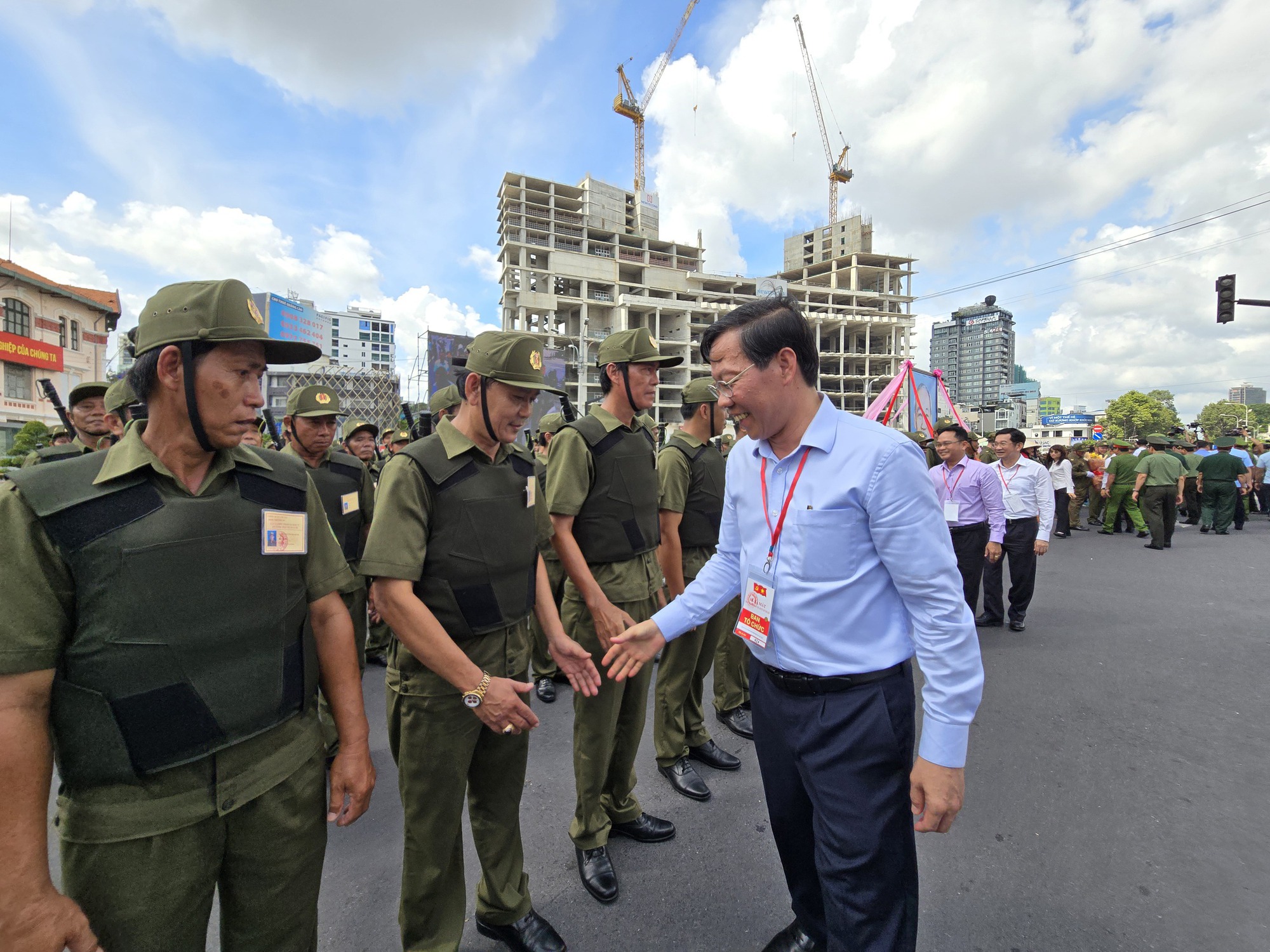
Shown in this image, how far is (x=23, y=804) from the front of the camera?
111 centimetres

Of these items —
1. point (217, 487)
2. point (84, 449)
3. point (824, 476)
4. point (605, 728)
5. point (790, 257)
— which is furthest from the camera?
point (790, 257)

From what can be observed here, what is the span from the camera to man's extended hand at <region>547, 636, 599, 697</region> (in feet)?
7.27

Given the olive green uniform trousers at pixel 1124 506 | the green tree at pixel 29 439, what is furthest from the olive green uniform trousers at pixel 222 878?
the green tree at pixel 29 439

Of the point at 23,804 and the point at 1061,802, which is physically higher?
the point at 23,804

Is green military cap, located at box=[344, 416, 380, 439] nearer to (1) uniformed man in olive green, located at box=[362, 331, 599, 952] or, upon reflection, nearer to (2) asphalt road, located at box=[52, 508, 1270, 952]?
(2) asphalt road, located at box=[52, 508, 1270, 952]

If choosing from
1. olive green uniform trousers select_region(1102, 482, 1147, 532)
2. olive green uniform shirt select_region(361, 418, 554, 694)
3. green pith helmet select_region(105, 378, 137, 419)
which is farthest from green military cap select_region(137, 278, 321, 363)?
olive green uniform trousers select_region(1102, 482, 1147, 532)

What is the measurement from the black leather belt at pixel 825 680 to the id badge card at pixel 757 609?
0.12m

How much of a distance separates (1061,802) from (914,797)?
7.57 ft

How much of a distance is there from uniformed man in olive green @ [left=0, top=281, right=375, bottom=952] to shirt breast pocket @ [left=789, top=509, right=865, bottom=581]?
4.56ft

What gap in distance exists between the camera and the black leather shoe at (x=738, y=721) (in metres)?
3.81

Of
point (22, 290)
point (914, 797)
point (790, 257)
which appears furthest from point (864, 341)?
point (914, 797)

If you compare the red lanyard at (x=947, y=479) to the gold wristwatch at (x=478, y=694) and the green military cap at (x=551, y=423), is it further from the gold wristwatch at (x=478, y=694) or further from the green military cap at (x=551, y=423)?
the gold wristwatch at (x=478, y=694)

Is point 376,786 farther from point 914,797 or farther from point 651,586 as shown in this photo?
point 914,797

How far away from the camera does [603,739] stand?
2.62 metres
